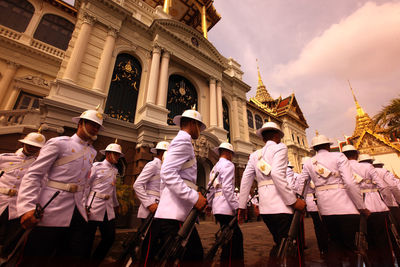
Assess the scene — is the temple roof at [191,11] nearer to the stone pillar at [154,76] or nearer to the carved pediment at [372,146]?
the stone pillar at [154,76]

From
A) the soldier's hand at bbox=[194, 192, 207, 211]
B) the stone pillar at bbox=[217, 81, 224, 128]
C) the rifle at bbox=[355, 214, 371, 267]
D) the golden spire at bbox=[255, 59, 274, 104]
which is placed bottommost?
the rifle at bbox=[355, 214, 371, 267]

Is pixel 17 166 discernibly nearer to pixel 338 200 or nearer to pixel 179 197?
pixel 179 197

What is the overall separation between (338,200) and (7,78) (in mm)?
15352

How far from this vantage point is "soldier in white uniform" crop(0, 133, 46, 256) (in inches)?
125

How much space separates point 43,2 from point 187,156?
17.1 meters

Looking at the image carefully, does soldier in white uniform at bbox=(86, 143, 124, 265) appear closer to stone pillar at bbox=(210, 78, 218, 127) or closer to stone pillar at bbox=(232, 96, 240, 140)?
stone pillar at bbox=(210, 78, 218, 127)

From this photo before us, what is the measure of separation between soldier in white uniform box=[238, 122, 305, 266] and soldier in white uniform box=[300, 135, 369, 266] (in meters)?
0.97

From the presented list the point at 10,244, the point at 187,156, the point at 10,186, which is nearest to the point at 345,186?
the point at 187,156

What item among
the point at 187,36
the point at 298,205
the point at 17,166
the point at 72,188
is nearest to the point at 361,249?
the point at 298,205

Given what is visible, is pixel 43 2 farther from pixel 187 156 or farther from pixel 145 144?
pixel 187 156

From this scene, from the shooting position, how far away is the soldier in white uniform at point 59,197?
5.49ft

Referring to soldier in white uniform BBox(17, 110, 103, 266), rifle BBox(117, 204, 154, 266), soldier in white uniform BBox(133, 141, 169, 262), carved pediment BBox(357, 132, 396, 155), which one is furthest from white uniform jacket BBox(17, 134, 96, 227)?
carved pediment BBox(357, 132, 396, 155)


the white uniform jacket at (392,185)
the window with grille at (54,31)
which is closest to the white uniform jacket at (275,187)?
the white uniform jacket at (392,185)

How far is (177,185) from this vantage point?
1.76 m
